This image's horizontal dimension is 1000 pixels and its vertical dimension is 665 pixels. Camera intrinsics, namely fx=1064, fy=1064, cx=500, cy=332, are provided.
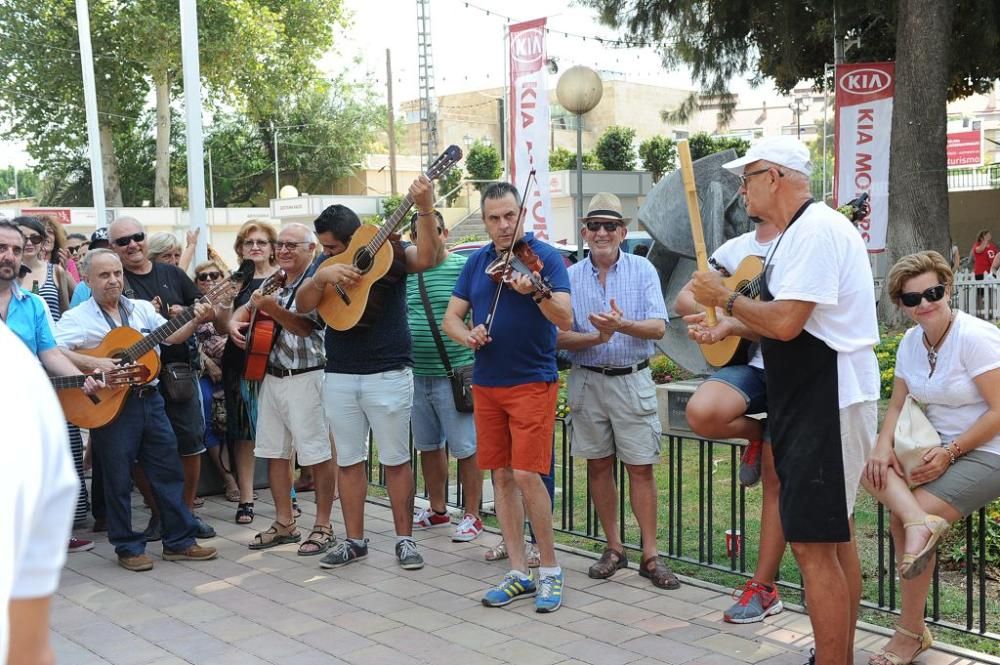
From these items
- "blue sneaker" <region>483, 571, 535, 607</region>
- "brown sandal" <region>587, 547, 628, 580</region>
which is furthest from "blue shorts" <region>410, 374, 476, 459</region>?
"blue sneaker" <region>483, 571, 535, 607</region>

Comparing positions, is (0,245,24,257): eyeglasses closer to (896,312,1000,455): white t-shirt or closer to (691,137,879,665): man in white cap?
(691,137,879,665): man in white cap

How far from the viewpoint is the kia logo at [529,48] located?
11094 mm

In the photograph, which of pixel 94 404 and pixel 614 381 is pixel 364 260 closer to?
pixel 614 381

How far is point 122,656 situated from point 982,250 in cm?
Answer: 1878

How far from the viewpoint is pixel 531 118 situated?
1103 cm

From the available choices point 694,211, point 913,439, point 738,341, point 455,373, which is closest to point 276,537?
point 455,373

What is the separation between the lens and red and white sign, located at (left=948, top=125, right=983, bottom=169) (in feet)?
181

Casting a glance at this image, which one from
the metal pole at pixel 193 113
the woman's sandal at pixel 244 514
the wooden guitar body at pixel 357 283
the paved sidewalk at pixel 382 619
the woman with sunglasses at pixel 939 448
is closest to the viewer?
the woman with sunglasses at pixel 939 448

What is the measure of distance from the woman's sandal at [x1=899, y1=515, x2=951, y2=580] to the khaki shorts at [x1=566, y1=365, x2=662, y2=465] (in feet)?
5.34

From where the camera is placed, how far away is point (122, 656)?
186 inches

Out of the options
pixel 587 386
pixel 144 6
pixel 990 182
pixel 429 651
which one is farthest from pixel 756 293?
pixel 144 6

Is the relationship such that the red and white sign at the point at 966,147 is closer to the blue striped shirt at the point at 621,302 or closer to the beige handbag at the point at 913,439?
the blue striped shirt at the point at 621,302

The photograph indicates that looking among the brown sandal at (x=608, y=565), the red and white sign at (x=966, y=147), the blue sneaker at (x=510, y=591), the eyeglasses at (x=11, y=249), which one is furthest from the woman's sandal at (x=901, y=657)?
the red and white sign at (x=966, y=147)

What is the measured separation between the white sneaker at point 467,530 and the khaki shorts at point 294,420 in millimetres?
905
